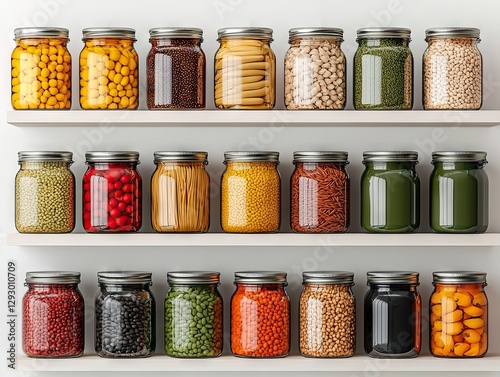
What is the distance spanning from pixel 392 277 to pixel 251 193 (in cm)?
35

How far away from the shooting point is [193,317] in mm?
1953

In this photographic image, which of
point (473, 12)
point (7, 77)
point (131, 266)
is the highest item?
point (473, 12)

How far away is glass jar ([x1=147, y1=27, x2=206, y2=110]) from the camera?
1960mm

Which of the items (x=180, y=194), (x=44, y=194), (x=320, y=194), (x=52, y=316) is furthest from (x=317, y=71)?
(x=52, y=316)

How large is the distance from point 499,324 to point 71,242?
986 mm

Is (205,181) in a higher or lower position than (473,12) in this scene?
lower

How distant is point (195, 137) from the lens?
2.12 m

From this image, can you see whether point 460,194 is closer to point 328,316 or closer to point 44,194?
point 328,316

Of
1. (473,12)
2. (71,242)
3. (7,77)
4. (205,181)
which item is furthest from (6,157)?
(473,12)

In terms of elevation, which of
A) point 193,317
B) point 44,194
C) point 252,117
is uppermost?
point 252,117

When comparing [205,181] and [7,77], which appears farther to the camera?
[7,77]

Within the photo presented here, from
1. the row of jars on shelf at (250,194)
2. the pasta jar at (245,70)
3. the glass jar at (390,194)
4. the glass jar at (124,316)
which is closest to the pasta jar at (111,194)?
the row of jars on shelf at (250,194)

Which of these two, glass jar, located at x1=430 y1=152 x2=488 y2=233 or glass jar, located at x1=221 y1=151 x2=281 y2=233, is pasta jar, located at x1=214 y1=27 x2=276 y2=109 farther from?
glass jar, located at x1=430 y1=152 x2=488 y2=233

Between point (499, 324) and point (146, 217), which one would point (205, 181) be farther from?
point (499, 324)
